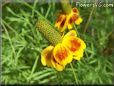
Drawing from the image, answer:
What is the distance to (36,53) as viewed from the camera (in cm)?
143

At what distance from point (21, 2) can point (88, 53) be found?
0.34 m

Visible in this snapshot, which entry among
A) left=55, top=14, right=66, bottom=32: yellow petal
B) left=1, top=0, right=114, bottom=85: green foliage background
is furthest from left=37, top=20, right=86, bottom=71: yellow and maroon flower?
left=1, top=0, right=114, bottom=85: green foliage background

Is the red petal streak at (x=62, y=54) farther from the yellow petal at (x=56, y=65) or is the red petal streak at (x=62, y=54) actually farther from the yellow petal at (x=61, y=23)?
the yellow petal at (x=61, y=23)

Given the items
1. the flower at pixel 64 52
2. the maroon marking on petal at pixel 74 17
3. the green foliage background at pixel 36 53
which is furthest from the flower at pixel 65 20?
the green foliage background at pixel 36 53

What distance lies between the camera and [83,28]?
1.50 m

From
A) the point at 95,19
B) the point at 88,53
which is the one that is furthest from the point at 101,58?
the point at 95,19

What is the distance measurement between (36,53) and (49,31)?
0.46m

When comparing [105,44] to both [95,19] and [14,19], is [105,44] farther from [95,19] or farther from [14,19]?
[14,19]

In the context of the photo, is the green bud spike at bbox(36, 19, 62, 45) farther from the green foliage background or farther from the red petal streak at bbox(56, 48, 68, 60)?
the green foliage background

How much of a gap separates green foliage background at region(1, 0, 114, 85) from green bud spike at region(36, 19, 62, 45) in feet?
1.16

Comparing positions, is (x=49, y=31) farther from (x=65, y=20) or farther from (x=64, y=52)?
(x=65, y=20)

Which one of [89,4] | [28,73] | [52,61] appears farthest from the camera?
[28,73]

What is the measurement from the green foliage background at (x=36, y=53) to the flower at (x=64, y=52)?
1.09 ft

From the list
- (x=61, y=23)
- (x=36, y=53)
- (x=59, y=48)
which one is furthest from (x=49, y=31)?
(x=36, y=53)
